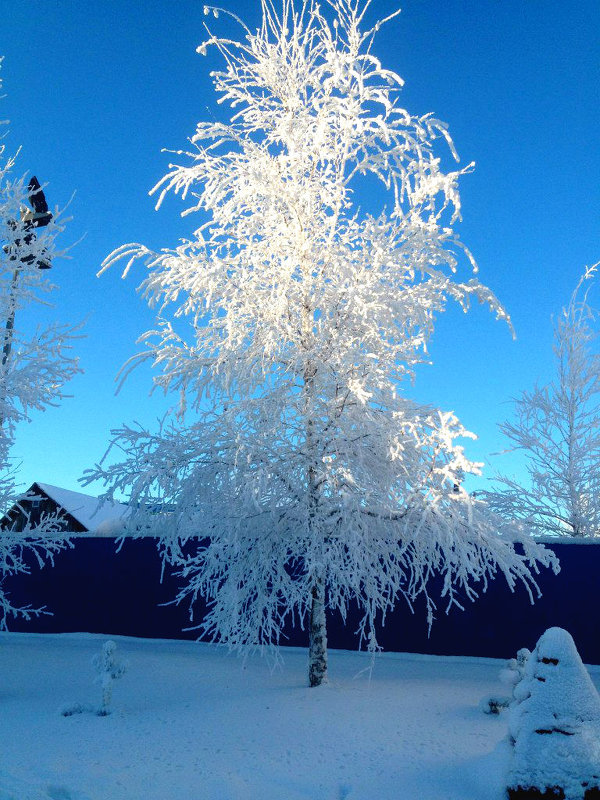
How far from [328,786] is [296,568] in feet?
18.9

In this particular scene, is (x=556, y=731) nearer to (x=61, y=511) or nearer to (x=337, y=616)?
(x=337, y=616)

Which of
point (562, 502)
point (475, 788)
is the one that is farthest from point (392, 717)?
point (562, 502)

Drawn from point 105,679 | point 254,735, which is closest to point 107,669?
point 105,679

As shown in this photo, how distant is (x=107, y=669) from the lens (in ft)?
20.9

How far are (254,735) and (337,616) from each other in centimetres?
483

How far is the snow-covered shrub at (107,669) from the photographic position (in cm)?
612

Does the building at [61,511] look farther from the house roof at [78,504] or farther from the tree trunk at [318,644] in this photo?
the tree trunk at [318,644]

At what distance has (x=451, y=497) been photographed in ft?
19.0

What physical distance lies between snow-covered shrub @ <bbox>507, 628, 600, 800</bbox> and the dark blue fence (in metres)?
5.35

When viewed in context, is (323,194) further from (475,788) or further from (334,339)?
(475,788)

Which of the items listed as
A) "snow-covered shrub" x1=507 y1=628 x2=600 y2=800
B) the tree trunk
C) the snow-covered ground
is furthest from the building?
"snow-covered shrub" x1=507 y1=628 x2=600 y2=800

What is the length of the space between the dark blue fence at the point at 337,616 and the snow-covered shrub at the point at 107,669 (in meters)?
4.33

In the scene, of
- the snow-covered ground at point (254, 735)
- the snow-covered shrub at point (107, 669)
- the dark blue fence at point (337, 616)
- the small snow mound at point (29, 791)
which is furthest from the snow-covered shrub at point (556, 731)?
the dark blue fence at point (337, 616)

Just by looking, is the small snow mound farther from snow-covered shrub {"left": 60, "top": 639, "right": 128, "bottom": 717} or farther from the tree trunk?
the tree trunk
